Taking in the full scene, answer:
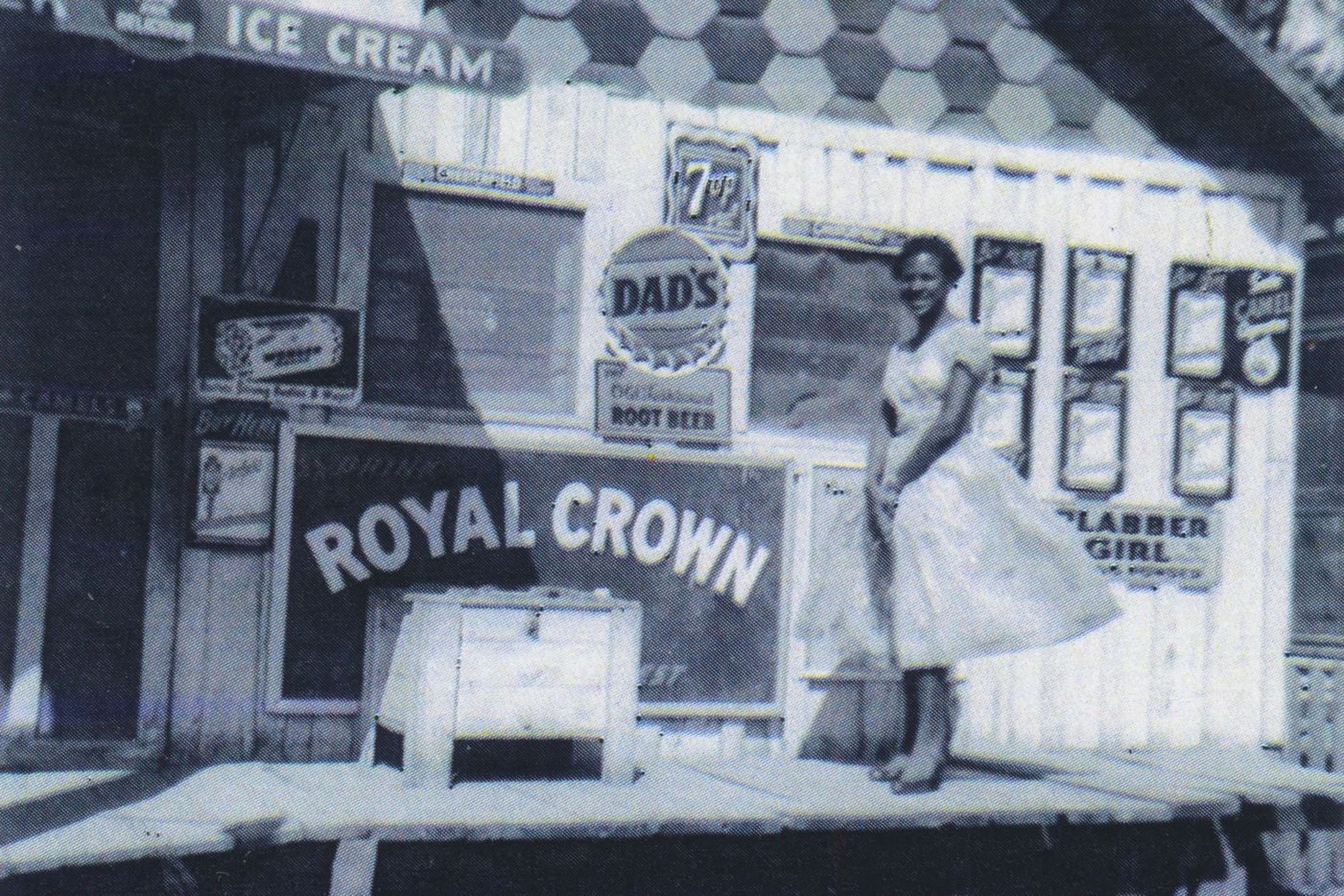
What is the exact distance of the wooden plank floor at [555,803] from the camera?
531 centimetres

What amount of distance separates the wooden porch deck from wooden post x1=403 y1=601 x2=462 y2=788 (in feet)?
0.44

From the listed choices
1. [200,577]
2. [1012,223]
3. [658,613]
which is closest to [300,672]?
[200,577]

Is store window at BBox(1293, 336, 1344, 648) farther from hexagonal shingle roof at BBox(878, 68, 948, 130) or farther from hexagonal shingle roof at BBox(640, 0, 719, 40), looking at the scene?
hexagonal shingle roof at BBox(640, 0, 719, 40)

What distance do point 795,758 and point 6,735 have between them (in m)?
3.57

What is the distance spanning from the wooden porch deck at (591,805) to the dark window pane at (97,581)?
15.8 inches

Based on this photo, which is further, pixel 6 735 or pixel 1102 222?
pixel 1102 222

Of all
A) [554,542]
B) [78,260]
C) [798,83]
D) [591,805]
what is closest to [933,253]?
[798,83]

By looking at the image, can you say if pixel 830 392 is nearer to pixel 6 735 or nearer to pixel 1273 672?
pixel 1273 672

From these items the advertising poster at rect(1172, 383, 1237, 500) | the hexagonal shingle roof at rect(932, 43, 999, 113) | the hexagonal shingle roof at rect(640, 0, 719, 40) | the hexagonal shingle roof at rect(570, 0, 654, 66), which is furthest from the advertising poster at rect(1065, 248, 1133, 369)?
the hexagonal shingle roof at rect(570, 0, 654, 66)

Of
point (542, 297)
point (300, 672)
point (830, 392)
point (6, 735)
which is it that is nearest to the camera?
point (6, 735)

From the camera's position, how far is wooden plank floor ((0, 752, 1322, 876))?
531 cm

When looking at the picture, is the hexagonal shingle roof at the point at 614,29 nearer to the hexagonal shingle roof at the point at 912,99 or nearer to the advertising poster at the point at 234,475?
the hexagonal shingle roof at the point at 912,99

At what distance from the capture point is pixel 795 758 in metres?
7.89

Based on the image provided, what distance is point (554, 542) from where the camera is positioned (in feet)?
24.9
